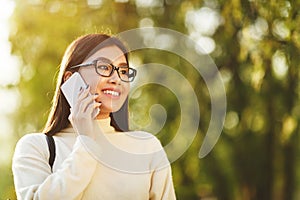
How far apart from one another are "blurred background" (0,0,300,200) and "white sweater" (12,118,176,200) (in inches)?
214

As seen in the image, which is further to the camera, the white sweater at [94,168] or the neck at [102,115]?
the neck at [102,115]

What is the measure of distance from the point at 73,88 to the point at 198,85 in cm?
887

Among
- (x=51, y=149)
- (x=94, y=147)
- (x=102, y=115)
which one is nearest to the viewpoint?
(x=94, y=147)

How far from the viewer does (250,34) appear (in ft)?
29.1

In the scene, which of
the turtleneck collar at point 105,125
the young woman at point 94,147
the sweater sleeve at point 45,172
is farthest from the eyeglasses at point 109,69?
the sweater sleeve at point 45,172

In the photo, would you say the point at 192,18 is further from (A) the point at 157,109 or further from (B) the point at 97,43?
(B) the point at 97,43

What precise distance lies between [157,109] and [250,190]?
221 centimetres

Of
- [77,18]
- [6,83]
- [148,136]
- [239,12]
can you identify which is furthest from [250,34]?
Answer: [148,136]

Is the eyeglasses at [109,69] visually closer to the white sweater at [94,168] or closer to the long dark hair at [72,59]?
the long dark hair at [72,59]

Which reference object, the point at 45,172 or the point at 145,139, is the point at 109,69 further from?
the point at 45,172

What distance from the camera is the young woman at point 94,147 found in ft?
9.82

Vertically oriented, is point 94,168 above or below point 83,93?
below

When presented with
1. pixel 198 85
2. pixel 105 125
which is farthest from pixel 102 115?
pixel 198 85

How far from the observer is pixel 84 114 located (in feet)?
10.1
